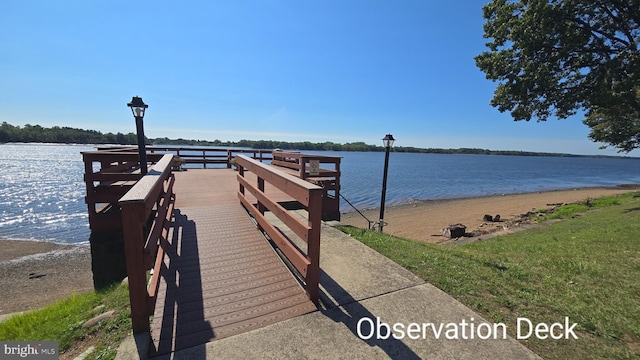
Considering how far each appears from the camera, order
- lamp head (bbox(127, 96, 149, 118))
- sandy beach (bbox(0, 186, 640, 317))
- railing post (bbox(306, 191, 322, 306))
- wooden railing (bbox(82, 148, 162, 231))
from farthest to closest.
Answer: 1. sandy beach (bbox(0, 186, 640, 317))
2. lamp head (bbox(127, 96, 149, 118))
3. wooden railing (bbox(82, 148, 162, 231))
4. railing post (bbox(306, 191, 322, 306))

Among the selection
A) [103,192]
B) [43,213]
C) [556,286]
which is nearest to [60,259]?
[103,192]

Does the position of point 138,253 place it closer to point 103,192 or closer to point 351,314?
point 351,314

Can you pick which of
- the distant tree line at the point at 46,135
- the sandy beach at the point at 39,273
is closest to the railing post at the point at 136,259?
the sandy beach at the point at 39,273

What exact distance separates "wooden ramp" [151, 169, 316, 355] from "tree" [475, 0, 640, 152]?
8.71 m

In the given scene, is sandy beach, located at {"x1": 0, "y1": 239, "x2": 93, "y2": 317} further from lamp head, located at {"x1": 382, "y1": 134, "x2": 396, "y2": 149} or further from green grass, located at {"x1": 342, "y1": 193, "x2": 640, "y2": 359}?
lamp head, located at {"x1": 382, "y1": 134, "x2": 396, "y2": 149}

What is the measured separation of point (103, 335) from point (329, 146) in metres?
135

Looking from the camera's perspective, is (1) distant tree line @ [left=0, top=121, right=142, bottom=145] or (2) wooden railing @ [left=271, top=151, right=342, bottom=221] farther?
(1) distant tree line @ [left=0, top=121, right=142, bottom=145]

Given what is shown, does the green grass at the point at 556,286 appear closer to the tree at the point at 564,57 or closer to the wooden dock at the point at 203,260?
the wooden dock at the point at 203,260

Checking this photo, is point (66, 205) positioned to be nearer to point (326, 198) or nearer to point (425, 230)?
point (326, 198)

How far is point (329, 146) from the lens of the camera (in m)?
136

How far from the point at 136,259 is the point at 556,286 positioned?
15.9 ft

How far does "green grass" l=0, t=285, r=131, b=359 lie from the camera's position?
7.92ft

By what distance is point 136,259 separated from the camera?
2.21 meters

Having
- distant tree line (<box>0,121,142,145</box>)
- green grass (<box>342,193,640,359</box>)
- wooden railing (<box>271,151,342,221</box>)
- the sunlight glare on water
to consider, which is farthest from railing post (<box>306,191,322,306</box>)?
distant tree line (<box>0,121,142,145</box>)
